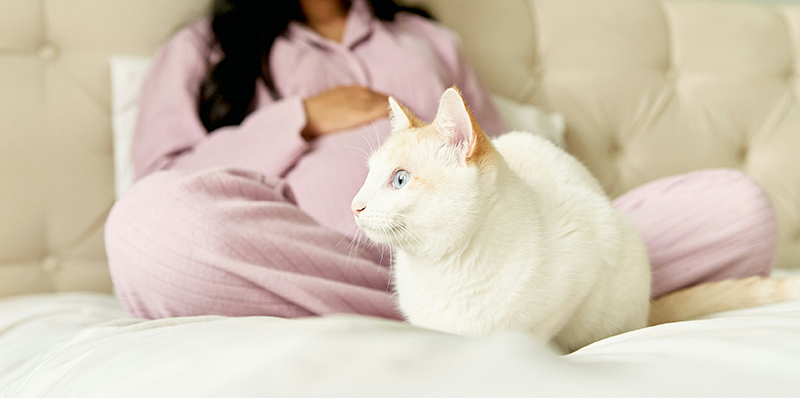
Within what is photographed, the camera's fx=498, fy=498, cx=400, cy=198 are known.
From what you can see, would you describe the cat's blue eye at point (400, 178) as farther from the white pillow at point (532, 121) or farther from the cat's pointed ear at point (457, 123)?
the white pillow at point (532, 121)

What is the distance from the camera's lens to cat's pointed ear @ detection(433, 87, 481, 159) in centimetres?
39

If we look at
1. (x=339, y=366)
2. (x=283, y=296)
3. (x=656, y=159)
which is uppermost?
(x=339, y=366)

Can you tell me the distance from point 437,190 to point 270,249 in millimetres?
213

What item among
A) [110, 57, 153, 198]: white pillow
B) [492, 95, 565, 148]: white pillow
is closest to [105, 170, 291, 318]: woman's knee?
[110, 57, 153, 198]: white pillow

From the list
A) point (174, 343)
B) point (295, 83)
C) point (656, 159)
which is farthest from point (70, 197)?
point (656, 159)

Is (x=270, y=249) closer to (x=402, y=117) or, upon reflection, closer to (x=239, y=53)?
(x=402, y=117)

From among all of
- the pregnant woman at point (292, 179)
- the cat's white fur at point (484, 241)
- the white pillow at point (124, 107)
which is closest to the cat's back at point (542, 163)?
the cat's white fur at point (484, 241)

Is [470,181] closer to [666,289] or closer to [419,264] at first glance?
[419,264]

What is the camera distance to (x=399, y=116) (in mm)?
477

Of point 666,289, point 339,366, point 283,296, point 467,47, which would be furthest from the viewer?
point 467,47

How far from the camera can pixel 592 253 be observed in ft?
1.42

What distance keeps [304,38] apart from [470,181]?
0.72 m

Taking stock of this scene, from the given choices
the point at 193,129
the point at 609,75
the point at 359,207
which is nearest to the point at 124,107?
the point at 193,129

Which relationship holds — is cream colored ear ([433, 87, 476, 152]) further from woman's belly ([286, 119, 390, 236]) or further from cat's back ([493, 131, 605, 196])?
woman's belly ([286, 119, 390, 236])
